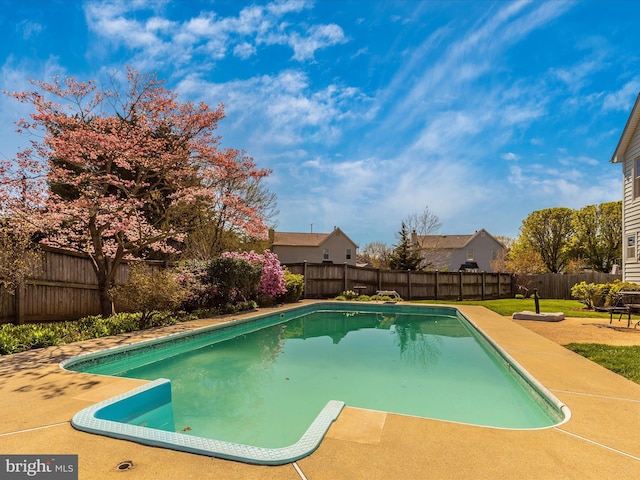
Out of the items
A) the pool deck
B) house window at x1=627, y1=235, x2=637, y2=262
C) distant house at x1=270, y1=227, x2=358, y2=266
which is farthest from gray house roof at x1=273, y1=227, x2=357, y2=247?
the pool deck

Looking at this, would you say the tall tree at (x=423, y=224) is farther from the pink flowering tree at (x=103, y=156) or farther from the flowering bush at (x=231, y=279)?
the pink flowering tree at (x=103, y=156)

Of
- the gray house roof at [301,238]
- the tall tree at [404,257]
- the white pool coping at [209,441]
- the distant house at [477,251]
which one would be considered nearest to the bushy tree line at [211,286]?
the white pool coping at [209,441]

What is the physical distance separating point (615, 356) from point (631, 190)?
36.1 feet

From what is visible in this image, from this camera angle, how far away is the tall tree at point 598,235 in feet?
90.2

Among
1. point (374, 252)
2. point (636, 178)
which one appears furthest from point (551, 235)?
point (374, 252)

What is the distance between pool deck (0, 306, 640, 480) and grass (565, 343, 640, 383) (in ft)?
2.89

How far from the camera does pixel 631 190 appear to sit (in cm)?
1371

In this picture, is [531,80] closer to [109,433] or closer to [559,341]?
[559,341]

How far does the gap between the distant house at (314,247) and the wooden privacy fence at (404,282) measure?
1472 cm

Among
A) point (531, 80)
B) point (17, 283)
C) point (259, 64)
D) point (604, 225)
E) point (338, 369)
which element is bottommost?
point (338, 369)

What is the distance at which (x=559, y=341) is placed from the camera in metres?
7.45

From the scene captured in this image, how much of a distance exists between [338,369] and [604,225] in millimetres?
30721

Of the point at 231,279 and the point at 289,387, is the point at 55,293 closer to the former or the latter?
the point at 231,279

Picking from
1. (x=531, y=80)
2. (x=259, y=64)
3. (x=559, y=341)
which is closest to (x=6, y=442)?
(x=559, y=341)
